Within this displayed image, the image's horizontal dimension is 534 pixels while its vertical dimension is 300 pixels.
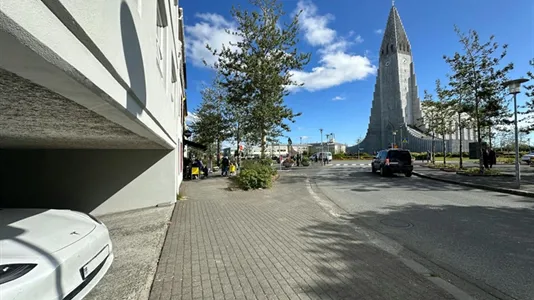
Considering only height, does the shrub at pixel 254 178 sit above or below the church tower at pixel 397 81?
below

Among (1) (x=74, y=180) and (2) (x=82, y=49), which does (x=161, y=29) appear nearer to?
(1) (x=74, y=180)

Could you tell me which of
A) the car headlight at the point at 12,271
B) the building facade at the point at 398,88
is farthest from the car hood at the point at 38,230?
the building facade at the point at 398,88

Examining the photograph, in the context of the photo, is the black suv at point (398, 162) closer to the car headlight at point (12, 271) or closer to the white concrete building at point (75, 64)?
the white concrete building at point (75, 64)

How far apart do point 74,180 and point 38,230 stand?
7.05 meters

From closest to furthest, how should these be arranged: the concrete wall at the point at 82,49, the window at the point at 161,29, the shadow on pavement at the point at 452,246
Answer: the concrete wall at the point at 82,49 < the shadow on pavement at the point at 452,246 < the window at the point at 161,29

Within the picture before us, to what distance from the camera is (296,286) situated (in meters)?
3.45

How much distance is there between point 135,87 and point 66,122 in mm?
972

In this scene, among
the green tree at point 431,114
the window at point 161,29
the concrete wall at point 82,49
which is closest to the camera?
the concrete wall at point 82,49

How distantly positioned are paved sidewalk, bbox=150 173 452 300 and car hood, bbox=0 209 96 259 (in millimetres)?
1141

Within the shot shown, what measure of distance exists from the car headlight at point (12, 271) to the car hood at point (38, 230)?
12 cm

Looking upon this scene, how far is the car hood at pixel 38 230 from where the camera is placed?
96.3 inches

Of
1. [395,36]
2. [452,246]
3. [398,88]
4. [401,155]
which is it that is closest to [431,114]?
[401,155]

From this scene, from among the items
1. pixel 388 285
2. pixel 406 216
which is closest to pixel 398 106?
pixel 406 216

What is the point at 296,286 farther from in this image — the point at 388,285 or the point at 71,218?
the point at 71,218
